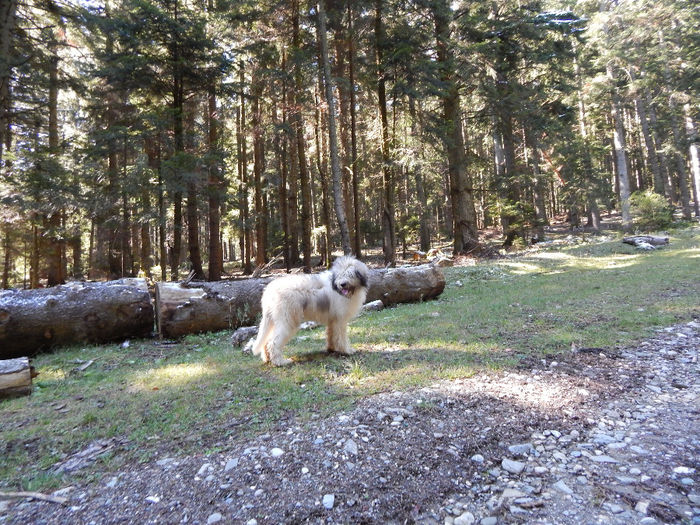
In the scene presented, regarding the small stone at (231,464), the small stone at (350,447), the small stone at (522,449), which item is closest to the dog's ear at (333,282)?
the small stone at (350,447)

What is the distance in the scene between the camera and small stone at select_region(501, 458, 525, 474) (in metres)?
2.86

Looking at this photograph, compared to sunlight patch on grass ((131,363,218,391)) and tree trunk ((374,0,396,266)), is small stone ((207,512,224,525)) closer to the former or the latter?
sunlight patch on grass ((131,363,218,391))

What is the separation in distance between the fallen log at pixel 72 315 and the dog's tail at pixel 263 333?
3609mm

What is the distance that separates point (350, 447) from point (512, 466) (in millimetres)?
1269

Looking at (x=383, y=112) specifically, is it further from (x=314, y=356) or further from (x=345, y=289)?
(x=314, y=356)

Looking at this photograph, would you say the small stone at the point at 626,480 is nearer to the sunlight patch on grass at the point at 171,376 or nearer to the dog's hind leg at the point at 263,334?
the dog's hind leg at the point at 263,334

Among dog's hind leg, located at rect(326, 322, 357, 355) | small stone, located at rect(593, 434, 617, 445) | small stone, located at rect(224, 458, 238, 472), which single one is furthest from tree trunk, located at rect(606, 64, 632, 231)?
small stone, located at rect(224, 458, 238, 472)

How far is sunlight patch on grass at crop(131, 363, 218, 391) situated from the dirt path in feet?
6.90

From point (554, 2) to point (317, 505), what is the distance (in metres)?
35.7

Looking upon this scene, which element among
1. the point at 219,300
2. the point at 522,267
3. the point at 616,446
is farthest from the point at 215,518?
the point at 522,267

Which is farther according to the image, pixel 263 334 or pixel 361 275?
pixel 263 334

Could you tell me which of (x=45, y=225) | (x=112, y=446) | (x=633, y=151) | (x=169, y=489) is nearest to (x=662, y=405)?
(x=169, y=489)

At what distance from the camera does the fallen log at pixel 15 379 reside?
15.8ft

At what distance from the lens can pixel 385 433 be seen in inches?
131
